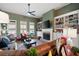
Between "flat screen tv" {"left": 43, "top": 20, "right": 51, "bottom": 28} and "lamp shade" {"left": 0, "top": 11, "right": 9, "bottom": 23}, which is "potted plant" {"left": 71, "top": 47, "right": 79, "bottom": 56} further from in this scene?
"lamp shade" {"left": 0, "top": 11, "right": 9, "bottom": 23}

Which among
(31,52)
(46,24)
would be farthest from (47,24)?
(31,52)

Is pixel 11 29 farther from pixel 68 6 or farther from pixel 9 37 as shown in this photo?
pixel 68 6

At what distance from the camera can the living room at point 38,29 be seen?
6.98ft

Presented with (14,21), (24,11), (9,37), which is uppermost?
(24,11)

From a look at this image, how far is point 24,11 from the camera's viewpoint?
2.17 m

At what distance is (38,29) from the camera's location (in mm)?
2197

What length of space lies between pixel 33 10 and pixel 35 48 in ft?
1.65

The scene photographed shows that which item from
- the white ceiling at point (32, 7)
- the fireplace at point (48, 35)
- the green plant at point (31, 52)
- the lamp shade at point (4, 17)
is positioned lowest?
the green plant at point (31, 52)

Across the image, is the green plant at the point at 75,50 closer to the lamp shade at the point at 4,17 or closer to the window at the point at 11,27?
the window at the point at 11,27

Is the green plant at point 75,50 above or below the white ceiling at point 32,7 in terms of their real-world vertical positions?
below

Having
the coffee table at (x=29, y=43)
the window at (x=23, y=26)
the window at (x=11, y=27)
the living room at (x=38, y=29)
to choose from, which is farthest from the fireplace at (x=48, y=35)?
the window at (x=11, y=27)

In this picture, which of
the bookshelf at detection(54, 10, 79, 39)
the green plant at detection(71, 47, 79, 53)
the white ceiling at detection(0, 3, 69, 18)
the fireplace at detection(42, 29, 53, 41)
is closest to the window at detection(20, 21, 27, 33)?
the white ceiling at detection(0, 3, 69, 18)

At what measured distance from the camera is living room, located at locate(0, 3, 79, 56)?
6.98 ft

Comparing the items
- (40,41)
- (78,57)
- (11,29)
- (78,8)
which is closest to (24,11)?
(11,29)
